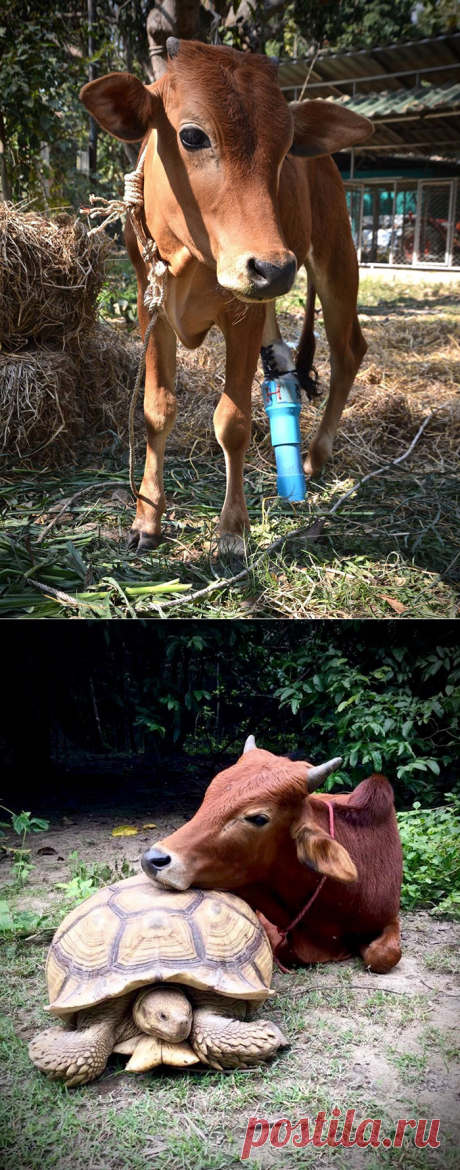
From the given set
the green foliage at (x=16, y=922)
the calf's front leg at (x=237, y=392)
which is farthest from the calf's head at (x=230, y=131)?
the green foliage at (x=16, y=922)

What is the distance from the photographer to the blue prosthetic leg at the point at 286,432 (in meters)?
2.15

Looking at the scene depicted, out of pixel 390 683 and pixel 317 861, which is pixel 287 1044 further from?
pixel 390 683

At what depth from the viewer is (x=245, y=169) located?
1598mm

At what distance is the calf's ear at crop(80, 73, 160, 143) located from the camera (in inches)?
62.2

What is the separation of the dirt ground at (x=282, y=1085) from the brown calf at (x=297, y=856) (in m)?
0.05

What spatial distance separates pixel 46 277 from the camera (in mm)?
2322

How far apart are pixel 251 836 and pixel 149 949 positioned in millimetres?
204

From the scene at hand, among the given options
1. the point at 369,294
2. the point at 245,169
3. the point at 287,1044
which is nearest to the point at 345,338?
the point at 369,294

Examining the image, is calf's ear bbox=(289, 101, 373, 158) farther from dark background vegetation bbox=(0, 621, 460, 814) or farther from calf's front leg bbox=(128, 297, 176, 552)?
dark background vegetation bbox=(0, 621, 460, 814)

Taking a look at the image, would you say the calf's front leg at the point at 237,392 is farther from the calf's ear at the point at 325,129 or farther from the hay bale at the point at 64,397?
the calf's ear at the point at 325,129

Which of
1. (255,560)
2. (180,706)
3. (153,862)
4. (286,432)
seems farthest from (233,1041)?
(286,432)

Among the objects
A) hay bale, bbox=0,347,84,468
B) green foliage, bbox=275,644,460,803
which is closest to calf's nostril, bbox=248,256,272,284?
green foliage, bbox=275,644,460,803

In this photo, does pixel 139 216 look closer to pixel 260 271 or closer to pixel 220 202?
pixel 220 202

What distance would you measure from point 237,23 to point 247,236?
0.38m
